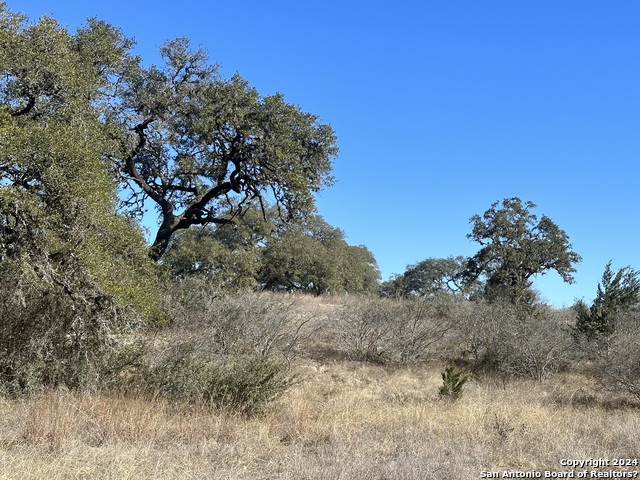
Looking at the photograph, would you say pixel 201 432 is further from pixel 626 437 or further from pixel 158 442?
pixel 626 437

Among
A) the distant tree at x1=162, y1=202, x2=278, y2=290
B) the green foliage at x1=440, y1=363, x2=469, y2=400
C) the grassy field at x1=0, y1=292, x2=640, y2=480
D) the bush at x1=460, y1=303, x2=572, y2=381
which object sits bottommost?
the grassy field at x1=0, y1=292, x2=640, y2=480

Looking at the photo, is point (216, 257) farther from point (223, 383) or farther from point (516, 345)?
point (223, 383)

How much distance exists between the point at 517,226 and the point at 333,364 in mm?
24558

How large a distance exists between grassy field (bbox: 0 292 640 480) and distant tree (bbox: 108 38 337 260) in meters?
8.49

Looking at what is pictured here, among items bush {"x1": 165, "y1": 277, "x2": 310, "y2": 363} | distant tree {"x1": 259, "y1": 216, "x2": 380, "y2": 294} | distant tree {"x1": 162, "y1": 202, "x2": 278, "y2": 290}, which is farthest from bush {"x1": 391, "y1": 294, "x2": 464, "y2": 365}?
distant tree {"x1": 259, "y1": 216, "x2": 380, "y2": 294}

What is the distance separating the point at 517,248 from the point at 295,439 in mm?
31403

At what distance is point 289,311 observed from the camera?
48.3ft

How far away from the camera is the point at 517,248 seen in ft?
114

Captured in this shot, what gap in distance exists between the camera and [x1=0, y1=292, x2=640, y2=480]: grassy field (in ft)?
17.1

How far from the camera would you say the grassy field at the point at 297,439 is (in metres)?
5.21

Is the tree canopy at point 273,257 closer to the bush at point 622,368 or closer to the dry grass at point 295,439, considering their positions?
the dry grass at point 295,439

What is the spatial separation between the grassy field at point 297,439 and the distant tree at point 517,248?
25.3m

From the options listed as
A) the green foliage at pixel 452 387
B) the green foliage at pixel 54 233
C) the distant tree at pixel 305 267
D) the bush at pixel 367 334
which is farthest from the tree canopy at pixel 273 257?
the green foliage at pixel 452 387

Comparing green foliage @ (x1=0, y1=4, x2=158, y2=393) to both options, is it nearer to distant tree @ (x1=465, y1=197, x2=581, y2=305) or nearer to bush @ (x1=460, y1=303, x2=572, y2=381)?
bush @ (x1=460, y1=303, x2=572, y2=381)
